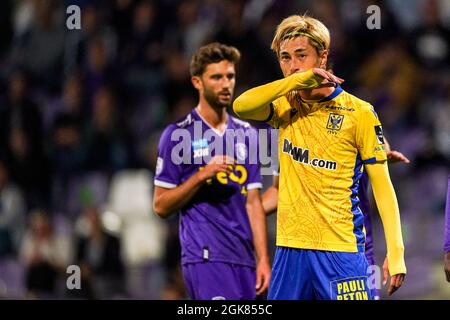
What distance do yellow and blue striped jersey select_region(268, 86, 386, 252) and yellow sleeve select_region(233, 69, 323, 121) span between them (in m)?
0.24

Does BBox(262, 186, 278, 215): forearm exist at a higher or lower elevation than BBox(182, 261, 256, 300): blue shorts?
higher

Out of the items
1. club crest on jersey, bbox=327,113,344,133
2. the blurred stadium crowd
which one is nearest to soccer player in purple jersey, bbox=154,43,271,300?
club crest on jersey, bbox=327,113,344,133

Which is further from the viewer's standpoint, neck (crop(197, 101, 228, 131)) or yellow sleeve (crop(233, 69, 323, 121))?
neck (crop(197, 101, 228, 131))

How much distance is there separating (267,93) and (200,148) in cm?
157

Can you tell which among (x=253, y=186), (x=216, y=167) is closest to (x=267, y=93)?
(x=216, y=167)

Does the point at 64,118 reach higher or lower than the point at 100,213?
higher

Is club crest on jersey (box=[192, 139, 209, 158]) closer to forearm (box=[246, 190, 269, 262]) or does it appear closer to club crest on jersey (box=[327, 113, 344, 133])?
forearm (box=[246, 190, 269, 262])

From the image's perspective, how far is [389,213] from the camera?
5.45 meters

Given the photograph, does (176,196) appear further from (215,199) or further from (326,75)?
(326,75)

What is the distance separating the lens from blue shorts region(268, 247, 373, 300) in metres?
5.42
